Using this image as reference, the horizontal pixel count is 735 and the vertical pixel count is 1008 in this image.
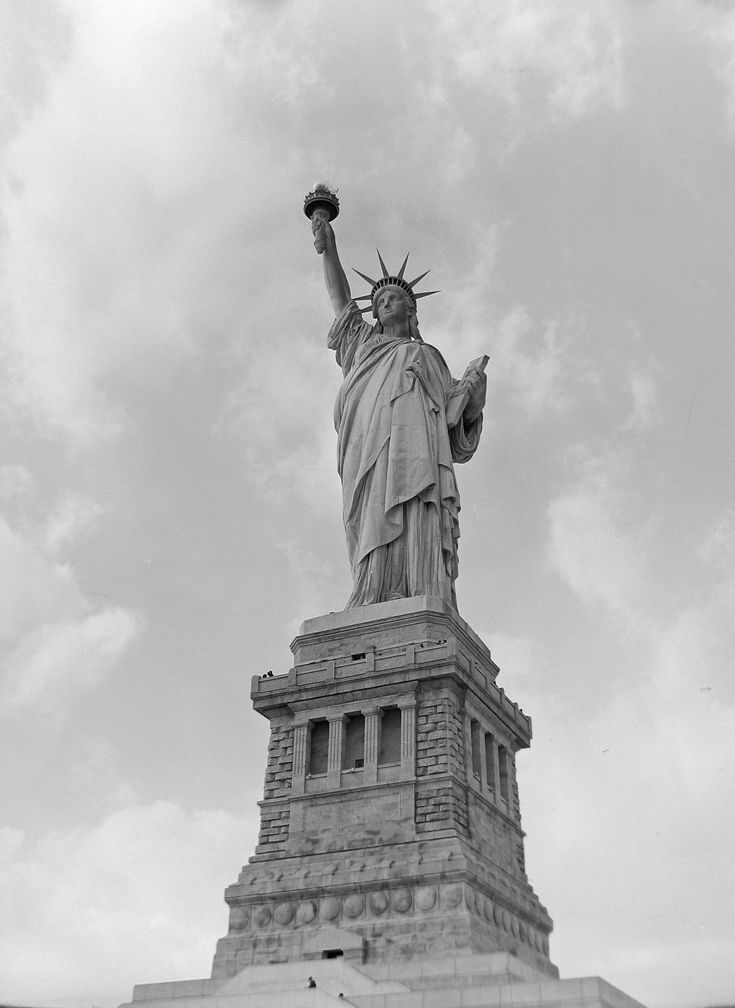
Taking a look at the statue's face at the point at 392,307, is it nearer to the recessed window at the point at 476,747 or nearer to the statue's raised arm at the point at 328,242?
the statue's raised arm at the point at 328,242

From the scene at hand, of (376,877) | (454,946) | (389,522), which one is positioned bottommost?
(454,946)

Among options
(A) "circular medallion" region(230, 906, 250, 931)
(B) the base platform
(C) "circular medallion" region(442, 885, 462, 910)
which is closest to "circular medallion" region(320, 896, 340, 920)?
(B) the base platform

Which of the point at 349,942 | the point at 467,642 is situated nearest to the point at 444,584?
the point at 467,642

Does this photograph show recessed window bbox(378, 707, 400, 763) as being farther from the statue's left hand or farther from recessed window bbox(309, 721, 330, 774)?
the statue's left hand

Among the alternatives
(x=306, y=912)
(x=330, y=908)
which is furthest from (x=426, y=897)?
(x=306, y=912)

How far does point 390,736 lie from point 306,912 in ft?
13.9

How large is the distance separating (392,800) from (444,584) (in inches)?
248

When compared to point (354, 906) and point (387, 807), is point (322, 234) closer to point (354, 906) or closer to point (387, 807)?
point (387, 807)

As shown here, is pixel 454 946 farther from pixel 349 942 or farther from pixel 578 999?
pixel 578 999

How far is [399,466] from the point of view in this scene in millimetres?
30688

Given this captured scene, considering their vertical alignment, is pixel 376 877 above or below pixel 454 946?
above

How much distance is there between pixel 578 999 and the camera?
18656mm

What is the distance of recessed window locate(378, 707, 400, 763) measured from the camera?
2614 cm

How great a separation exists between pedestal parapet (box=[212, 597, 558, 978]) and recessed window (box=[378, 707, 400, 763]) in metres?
0.03
